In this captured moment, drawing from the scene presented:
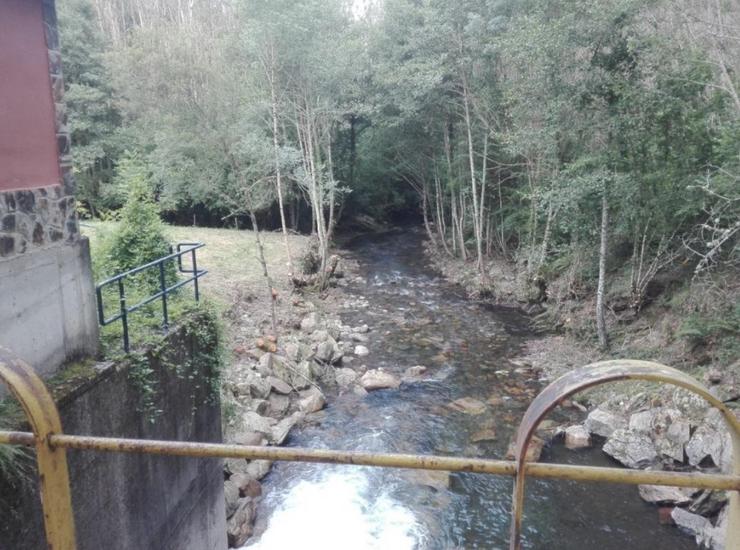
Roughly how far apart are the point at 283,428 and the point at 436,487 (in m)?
3.15

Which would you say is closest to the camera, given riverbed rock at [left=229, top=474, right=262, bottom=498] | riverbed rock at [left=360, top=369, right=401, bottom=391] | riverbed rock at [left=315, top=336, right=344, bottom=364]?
riverbed rock at [left=229, top=474, right=262, bottom=498]

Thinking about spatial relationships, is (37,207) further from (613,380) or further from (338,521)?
(338,521)

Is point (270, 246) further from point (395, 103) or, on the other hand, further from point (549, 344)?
point (549, 344)

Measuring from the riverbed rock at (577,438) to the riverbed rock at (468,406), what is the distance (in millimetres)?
1854

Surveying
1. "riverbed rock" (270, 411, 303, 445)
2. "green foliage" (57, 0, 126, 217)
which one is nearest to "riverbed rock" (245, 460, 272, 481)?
"riverbed rock" (270, 411, 303, 445)

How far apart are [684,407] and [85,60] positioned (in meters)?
27.8

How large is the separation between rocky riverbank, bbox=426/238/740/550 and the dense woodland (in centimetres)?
100

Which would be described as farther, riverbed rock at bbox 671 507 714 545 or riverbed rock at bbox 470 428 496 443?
riverbed rock at bbox 470 428 496 443

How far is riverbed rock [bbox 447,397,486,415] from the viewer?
11.6 metres

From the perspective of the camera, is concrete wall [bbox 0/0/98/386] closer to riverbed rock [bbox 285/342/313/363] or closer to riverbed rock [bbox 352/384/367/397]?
riverbed rock [bbox 352/384/367/397]

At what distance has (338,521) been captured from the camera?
28.0ft

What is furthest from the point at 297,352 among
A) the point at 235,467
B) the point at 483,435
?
the point at 483,435

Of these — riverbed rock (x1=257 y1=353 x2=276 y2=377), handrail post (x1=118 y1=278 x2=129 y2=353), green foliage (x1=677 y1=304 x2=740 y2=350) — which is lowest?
riverbed rock (x1=257 y1=353 x2=276 y2=377)

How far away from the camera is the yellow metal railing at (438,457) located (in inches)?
64.6
